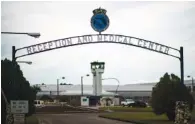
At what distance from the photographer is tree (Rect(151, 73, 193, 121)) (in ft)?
118

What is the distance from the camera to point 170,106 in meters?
36.7

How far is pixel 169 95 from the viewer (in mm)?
36656

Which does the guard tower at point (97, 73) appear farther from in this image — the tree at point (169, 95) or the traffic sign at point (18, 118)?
the traffic sign at point (18, 118)

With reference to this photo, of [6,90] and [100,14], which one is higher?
[100,14]

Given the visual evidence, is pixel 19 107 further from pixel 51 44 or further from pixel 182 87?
pixel 182 87

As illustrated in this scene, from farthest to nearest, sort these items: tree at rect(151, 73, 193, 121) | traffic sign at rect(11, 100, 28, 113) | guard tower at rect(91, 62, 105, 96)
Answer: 1. guard tower at rect(91, 62, 105, 96)
2. tree at rect(151, 73, 193, 121)
3. traffic sign at rect(11, 100, 28, 113)

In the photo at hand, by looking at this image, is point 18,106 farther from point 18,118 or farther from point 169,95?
point 169,95

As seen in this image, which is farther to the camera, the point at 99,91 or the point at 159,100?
the point at 99,91

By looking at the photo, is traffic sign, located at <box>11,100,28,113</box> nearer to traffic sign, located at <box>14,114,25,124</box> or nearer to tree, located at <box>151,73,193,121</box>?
traffic sign, located at <box>14,114,25,124</box>

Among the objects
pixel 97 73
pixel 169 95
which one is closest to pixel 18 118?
pixel 169 95

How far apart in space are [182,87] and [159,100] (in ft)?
9.16

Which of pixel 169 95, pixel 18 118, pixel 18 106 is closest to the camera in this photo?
pixel 18 106

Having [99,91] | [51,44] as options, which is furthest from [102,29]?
[99,91]

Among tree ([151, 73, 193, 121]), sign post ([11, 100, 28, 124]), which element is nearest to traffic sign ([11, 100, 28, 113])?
sign post ([11, 100, 28, 124])
